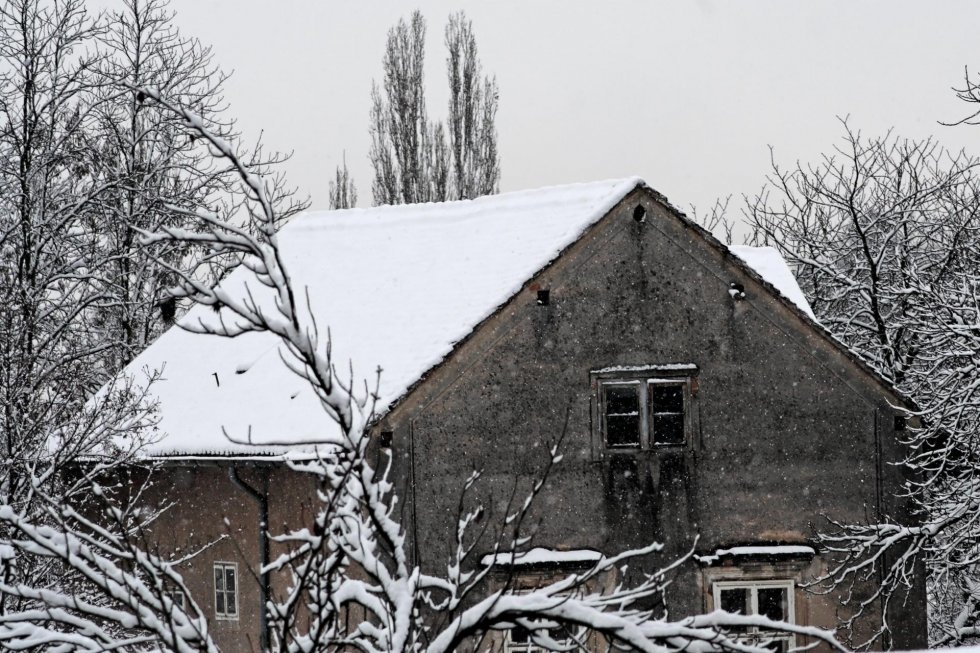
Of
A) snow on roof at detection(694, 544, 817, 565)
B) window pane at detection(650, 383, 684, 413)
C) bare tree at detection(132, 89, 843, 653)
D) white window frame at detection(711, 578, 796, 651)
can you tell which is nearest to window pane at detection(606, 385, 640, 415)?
window pane at detection(650, 383, 684, 413)

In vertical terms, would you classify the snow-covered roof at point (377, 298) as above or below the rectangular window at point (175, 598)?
above

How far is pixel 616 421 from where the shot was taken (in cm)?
1545

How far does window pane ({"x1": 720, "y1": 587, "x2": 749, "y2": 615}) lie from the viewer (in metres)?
15.4

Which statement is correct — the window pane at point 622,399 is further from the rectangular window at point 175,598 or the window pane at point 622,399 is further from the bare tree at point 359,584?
the bare tree at point 359,584

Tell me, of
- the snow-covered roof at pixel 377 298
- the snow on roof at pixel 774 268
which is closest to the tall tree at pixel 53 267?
the snow-covered roof at pixel 377 298

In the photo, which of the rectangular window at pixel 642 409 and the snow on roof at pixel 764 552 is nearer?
the snow on roof at pixel 764 552

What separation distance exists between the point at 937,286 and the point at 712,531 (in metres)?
9.18

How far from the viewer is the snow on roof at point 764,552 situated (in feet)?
49.9

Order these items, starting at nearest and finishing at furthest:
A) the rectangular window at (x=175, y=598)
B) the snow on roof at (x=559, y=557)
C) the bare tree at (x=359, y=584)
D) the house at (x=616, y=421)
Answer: the bare tree at (x=359, y=584), the rectangular window at (x=175, y=598), the snow on roof at (x=559, y=557), the house at (x=616, y=421)

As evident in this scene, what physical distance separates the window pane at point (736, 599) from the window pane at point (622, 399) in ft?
7.85

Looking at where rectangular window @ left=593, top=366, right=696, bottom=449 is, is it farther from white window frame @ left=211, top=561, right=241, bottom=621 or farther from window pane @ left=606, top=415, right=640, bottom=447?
white window frame @ left=211, top=561, right=241, bottom=621

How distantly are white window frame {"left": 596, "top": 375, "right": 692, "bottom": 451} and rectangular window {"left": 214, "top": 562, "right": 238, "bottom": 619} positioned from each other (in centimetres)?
481

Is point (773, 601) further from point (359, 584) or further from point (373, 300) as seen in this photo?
point (359, 584)

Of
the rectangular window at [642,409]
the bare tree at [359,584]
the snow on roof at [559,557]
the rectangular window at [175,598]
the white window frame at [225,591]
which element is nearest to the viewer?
the bare tree at [359,584]
